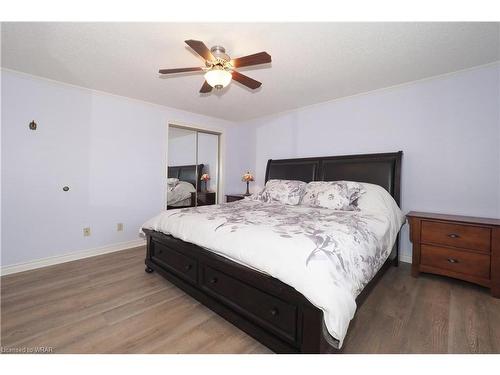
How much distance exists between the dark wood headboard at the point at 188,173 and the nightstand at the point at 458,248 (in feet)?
11.1

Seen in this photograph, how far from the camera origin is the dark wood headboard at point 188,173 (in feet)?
12.5

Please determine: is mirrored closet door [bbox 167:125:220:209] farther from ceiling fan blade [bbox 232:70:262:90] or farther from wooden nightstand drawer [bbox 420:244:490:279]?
wooden nightstand drawer [bbox 420:244:490:279]

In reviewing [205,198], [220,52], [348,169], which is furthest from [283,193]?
[205,198]

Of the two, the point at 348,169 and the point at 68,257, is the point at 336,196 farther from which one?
the point at 68,257

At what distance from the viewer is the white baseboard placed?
242cm

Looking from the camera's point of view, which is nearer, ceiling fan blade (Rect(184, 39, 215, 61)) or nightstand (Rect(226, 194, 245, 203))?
ceiling fan blade (Rect(184, 39, 215, 61))

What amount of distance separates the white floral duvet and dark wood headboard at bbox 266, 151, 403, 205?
732 millimetres

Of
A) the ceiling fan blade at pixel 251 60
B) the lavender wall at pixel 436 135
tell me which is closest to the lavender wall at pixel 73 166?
the ceiling fan blade at pixel 251 60

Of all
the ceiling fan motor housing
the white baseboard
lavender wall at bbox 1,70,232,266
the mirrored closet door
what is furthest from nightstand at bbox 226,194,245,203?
the ceiling fan motor housing

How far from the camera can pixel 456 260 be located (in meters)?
2.13

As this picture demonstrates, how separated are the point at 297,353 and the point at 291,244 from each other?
1.95ft

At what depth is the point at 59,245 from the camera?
2732 mm

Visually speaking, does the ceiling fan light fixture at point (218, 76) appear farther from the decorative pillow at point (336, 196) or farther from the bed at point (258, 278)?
the decorative pillow at point (336, 196)
